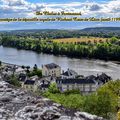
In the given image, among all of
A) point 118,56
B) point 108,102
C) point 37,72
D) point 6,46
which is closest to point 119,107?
point 108,102

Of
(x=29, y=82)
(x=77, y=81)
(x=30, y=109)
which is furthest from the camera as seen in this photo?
(x=29, y=82)

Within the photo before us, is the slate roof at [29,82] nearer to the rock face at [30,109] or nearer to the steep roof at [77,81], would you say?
the steep roof at [77,81]

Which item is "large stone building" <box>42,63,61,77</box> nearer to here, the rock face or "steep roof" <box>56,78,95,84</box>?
"steep roof" <box>56,78,95,84</box>

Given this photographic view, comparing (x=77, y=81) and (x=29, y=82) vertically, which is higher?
(x=77, y=81)

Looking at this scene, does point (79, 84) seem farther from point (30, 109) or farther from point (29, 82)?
point (30, 109)

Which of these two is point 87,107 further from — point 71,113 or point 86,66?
point 86,66

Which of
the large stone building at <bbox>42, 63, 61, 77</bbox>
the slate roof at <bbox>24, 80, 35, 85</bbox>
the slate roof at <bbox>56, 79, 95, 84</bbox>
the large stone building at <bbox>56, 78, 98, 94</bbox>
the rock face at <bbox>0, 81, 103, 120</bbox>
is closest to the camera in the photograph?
the rock face at <bbox>0, 81, 103, 120</bbox>

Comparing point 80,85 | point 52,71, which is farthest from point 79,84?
point 52,71

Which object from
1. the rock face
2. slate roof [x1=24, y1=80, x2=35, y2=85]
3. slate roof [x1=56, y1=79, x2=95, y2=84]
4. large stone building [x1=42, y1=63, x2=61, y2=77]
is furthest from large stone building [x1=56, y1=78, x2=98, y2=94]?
the rock face

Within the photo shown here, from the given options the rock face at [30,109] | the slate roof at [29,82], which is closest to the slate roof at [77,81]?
A: the slate roof at [29,82]

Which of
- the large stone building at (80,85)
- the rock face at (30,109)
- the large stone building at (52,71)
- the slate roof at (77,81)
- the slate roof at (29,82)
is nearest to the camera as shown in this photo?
the rock face at (30,109)
